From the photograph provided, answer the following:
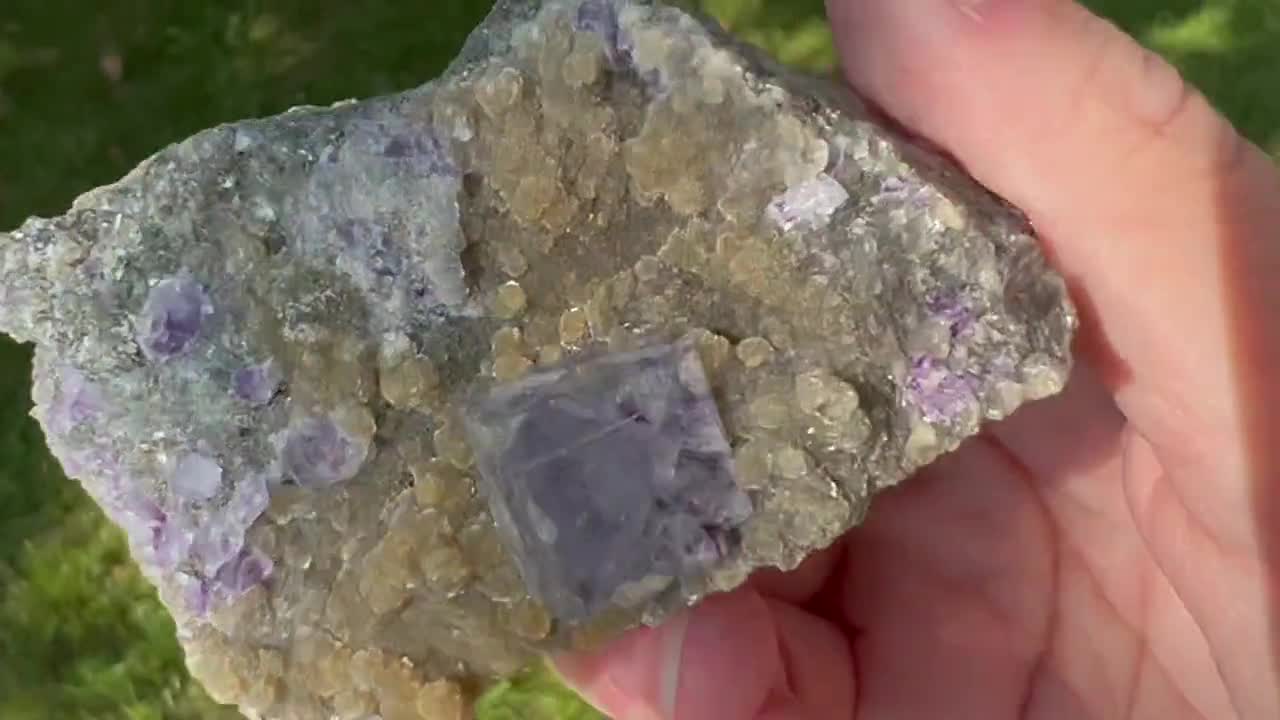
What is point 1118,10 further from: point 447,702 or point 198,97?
point 447,702

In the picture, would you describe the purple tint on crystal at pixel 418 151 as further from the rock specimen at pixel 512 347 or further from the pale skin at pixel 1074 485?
the pale skin at pixel 1074 485

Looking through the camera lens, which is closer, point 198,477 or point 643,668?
point 198,477

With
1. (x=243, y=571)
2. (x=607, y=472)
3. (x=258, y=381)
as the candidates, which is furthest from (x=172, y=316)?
(x=607, y=472)

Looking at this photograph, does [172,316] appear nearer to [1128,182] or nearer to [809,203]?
[809,203]

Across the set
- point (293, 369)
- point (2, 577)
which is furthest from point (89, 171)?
Answer: point (293, 369)

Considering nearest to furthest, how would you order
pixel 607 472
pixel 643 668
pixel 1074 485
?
pixel 607 472 → pixel 643 668 → pixel 1074 485

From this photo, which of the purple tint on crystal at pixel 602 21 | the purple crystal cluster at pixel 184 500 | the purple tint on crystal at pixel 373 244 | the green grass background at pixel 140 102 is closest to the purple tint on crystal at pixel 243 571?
the purple crystal cluster at pixel 184 500

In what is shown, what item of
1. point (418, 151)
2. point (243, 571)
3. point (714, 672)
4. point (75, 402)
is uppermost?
point (418, 151)
